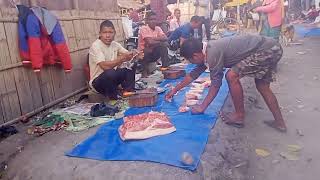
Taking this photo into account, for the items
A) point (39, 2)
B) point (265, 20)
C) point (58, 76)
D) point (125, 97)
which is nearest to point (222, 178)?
point (125, 97)

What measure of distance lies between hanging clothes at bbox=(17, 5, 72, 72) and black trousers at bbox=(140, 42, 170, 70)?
2600 millimetres

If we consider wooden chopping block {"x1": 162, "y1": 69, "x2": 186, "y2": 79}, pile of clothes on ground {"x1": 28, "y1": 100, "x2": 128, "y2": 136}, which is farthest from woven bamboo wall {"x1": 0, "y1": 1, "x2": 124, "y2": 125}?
wooden chopping block {"x1": 162, "y1": 69, "x2": 186, "y2": 79}

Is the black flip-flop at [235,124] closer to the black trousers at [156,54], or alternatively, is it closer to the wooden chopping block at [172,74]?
the wooden chopping block at [172,74]

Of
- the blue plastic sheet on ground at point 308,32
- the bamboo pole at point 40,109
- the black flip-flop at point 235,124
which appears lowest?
the black flip-flop at point 235,124

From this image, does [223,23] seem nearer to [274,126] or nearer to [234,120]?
[274,126]

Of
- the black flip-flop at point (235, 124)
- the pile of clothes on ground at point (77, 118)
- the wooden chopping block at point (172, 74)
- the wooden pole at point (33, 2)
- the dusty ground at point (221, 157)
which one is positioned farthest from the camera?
the wooden chopping block at point (172, 74)

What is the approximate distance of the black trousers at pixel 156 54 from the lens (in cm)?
785

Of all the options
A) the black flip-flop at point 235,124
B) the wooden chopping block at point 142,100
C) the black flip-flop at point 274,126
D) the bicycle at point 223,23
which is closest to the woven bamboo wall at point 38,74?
the wooden chopping block at point 142,100

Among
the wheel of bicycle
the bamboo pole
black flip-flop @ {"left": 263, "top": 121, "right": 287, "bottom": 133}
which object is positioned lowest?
black flip-flop @ {"left": 263, "top": 121, "right": 287, "bottom": 133}

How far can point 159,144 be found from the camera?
3.63 metres

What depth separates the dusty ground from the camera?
322 cm

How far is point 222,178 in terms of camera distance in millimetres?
3439

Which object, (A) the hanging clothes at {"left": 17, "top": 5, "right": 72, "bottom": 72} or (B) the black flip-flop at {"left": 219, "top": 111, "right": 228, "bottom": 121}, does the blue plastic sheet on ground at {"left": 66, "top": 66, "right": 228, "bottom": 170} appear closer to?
(B) the black flip-flop at {"left": 219, "top": 111, "right": 228, "bottom": 121}

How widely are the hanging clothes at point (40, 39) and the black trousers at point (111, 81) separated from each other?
1.99 feet
